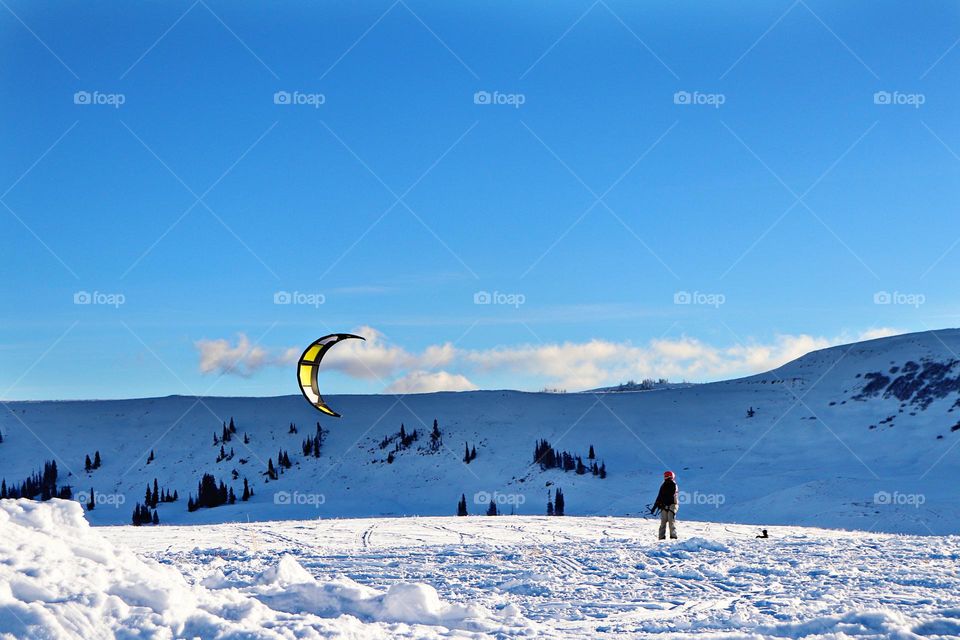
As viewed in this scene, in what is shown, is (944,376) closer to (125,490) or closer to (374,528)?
(374,528)

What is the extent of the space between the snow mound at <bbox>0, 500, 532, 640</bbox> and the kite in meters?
9.17

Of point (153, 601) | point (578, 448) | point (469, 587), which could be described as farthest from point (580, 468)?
point (153, 601)

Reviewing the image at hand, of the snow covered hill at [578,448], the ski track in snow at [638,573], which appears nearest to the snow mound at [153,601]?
the ski track in snow at [638,573]

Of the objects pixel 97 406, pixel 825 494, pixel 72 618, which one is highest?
pixel 97 406

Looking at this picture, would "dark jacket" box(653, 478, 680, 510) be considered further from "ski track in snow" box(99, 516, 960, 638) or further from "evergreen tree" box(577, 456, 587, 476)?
"evergreen tree" box(577, 456, 587, 476)

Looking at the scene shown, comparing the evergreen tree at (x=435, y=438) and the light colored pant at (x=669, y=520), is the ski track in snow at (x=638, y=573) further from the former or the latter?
the evergreen tree at (x=435, y=438)

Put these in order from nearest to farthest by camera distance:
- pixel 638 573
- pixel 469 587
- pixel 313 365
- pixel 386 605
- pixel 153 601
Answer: pixel 153 601, pixel 386 605, pixel 469 587, pixel 638 573, pixel 313 365

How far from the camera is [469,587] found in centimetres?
1223

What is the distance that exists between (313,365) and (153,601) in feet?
42.0

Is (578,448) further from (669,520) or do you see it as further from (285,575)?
(285,575)

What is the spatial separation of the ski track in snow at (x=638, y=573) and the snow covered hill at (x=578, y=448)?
60.4 feet

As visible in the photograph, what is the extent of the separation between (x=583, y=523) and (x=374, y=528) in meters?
6.35

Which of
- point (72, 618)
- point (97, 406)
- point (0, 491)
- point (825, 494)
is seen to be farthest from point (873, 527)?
point (97, 406)

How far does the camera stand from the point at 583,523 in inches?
973
